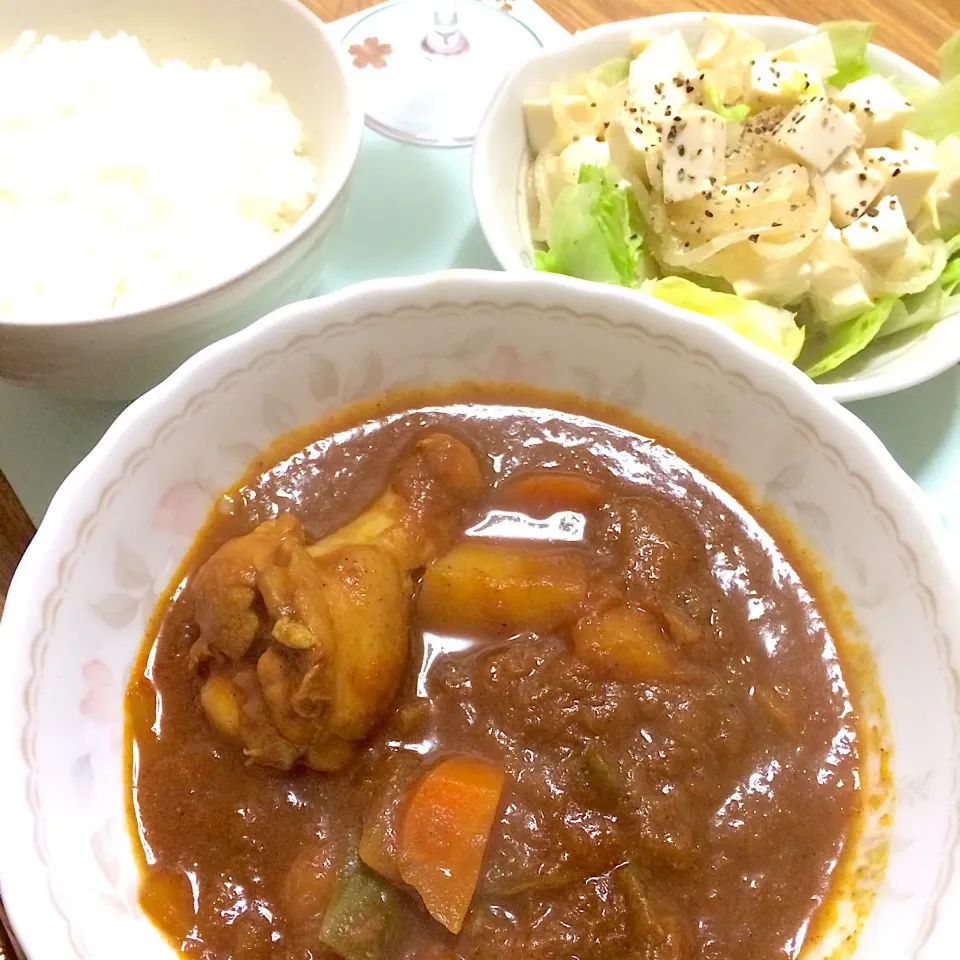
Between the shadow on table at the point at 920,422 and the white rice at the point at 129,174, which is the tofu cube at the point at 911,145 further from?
the white rice at the point at 129,174

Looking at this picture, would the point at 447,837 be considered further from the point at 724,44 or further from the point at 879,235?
the point at 724,44

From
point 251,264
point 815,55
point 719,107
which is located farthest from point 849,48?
point 251,264

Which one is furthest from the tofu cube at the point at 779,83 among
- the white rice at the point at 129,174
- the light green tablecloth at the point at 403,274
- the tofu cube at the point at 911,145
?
the white rice at the point at 129,174

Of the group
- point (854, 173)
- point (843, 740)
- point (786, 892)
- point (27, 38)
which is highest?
point (854, 173)

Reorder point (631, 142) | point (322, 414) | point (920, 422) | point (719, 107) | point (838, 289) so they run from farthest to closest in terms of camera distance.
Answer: point (719, 107)
point (631, 142)
point (838, 289)
point (920, 422)
point (322, 414)

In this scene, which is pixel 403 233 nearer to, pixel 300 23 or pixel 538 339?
pixel 300 23

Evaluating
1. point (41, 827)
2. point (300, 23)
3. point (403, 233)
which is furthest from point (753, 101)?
point (41, 827)

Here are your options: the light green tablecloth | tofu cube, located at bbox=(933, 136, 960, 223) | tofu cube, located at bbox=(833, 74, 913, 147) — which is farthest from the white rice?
tofu cube, located at bbox=(933, 136, 960, 223)
